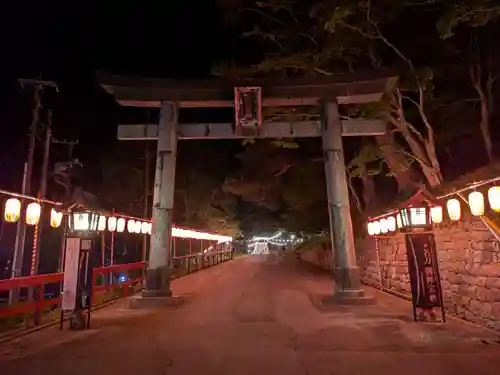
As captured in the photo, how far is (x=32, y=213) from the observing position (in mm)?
10406

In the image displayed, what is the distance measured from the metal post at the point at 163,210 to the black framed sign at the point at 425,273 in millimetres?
7538

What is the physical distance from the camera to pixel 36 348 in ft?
25.6

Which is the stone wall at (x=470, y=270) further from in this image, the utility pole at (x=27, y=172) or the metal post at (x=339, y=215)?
the utility pole at (x=27, y=172)

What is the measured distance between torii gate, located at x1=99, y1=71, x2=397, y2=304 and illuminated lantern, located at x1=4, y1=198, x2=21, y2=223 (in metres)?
4.53

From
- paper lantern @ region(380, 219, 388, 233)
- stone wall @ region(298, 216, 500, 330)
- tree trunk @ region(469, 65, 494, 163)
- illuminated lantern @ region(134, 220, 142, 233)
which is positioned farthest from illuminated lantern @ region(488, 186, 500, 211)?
illuminated lantern @ region(134, 220, 142, 233)

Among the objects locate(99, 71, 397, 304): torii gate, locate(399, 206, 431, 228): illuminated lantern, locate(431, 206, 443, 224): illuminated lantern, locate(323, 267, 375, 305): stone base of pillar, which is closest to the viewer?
locate(399, 206, 431, 228): illuminated lantern

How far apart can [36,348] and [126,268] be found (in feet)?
24.6

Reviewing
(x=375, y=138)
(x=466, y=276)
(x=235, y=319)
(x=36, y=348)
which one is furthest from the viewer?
(x=375, y=138)

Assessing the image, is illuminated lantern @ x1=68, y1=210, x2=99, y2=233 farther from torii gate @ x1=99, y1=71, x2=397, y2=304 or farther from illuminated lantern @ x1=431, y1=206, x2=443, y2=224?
illuminated lantern @ x1=431, y1=206, x2=443, y2=224

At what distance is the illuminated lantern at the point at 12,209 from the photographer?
9.44m

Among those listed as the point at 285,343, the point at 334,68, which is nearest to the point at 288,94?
the point at 334,68

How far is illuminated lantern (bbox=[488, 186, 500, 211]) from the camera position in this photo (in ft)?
25.7

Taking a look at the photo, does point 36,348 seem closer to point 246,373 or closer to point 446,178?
point 246,373

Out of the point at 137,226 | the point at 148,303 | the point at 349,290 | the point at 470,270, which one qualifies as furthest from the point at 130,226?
the point at 470,270
